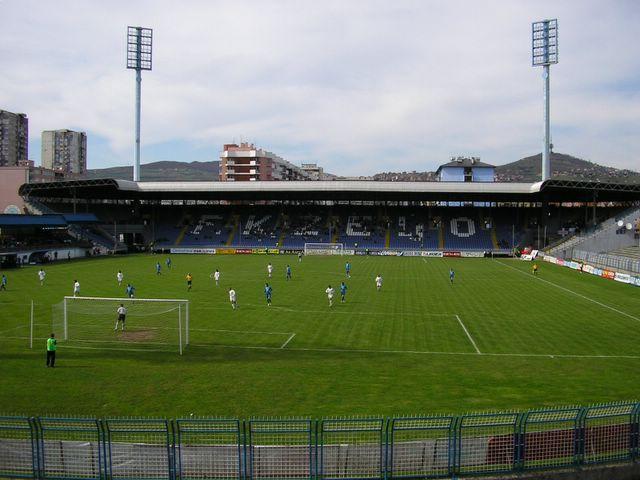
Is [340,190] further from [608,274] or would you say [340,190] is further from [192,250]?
[608,274]

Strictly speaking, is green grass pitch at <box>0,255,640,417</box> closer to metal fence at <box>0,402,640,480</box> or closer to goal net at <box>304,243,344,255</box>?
metal fence at <box>0,402,640,480</box>

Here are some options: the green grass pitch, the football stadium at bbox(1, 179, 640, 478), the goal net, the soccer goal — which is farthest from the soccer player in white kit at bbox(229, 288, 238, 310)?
the goal net

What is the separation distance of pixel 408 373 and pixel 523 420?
9130 mm

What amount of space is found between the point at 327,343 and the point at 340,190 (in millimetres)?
55813

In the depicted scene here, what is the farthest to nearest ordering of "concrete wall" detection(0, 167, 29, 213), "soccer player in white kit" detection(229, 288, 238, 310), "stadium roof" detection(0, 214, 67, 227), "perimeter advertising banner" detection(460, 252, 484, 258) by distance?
1. "concrete wall" detection(0, 167, 29, 213)
2. "perimeter advertising banner" detection(460, 252, 484, 258)
3. "stadium roof" detection(0, 214, 67, 227)
4. "soccer player in white kit" detection(229, 288, 238, 310)

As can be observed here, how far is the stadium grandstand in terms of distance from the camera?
78.2m

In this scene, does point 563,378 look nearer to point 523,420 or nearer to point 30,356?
point 523,420

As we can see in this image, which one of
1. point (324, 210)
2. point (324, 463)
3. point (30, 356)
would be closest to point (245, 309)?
point (30, 356)

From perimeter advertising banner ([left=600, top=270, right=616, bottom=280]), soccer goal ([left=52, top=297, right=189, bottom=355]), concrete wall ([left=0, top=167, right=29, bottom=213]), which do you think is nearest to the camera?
soccer goal ([left=52, top=297, right=189, bottom=355])

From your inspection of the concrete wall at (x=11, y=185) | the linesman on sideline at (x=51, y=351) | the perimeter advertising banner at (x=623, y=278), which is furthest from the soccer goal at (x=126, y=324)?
the concrete wall at (x=11, y=185)

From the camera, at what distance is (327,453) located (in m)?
9.99

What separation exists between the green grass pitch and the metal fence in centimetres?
475

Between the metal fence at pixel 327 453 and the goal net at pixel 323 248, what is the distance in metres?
69.6

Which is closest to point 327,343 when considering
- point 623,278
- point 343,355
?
point 343,355
